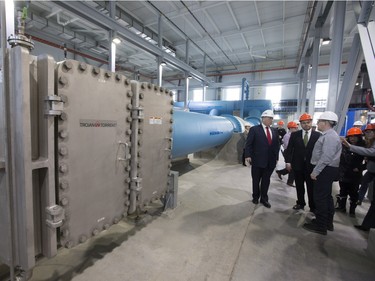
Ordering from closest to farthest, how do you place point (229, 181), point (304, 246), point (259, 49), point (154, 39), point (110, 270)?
point (110, 270) < point (304, 246) < point (229, 181) < point (154, 39) < point (259, 49)

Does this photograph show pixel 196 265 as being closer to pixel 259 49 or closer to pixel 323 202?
pixel 323 202

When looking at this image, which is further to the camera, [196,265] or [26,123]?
[196,265]

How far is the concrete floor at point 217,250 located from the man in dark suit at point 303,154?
277 mm

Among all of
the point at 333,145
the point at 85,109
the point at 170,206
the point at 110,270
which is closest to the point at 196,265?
the point at 110,270

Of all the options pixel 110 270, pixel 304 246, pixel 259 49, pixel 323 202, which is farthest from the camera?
pixel 259 49

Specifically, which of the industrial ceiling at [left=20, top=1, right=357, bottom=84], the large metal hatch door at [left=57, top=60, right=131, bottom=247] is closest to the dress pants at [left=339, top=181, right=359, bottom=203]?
the large metal hatch door at [left=57, top=60, right=131, bottom=247]

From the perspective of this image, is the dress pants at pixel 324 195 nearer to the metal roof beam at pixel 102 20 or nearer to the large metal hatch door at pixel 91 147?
the large metal hatch door at pixel 91 147

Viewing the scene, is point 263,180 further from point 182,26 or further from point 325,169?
point 182,26

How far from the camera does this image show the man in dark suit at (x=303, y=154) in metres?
2.64

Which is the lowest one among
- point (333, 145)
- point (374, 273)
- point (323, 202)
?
point (374, 273)

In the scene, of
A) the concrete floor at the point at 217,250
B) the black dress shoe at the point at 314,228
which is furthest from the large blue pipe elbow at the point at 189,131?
the black dress shoe at the point at 314,228

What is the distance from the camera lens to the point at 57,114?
108 centimetres

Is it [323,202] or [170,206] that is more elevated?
[323,202]

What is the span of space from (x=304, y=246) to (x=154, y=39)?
7438mm
